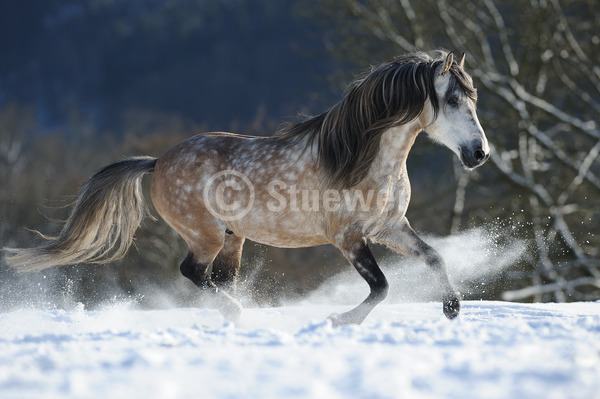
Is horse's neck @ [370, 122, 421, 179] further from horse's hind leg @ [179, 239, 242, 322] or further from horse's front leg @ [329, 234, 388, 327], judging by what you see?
horse's hind leg @ [179, 239, 242, 322]

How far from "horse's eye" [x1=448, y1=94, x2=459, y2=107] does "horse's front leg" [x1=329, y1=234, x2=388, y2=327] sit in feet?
3.31

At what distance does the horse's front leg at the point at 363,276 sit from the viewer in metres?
4.16

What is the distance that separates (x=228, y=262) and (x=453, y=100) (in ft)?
7.21

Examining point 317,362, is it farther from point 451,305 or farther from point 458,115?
point 458,115

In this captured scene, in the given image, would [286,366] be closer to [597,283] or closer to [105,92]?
[597,283]

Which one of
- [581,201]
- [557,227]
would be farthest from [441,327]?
[581,201]

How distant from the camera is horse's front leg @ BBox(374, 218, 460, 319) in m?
4.33

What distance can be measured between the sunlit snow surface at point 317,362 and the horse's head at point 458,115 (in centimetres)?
113

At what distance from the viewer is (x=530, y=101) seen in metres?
11.0

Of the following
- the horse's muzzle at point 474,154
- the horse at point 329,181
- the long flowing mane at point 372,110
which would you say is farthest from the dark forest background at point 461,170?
the horse's muzzle at point 474,154

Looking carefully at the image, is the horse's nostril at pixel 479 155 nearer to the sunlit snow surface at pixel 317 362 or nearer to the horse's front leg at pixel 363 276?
the horse's front leg at pixel 363 276

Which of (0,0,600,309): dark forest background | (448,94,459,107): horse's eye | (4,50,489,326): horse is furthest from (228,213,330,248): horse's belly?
(448,94,459,107): horse's eye

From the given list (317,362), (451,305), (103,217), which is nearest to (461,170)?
(103,217)

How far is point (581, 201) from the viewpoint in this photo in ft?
44.1
